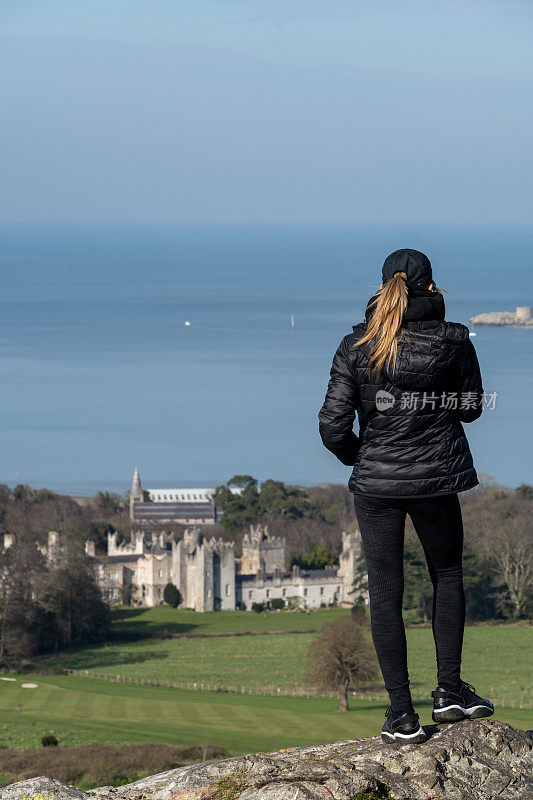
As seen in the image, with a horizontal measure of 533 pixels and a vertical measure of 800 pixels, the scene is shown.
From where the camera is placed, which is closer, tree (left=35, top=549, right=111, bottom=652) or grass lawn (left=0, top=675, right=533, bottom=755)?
grass lawn (left=0, top=675, right=533, bottom=755)

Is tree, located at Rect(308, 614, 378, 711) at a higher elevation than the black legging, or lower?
lower

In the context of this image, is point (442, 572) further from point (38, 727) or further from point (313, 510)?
point (313, 510)

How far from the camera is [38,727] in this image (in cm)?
2564

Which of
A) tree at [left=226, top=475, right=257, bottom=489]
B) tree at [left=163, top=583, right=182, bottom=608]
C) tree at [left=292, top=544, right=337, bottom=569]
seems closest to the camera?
tree at [left=163, top=583, right=182, bottom=608]

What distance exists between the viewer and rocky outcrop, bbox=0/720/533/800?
470 cm

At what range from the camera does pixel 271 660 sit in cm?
4016

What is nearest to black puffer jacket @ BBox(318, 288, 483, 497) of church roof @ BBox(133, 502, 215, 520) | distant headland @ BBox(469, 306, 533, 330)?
church roof @ BBox(133, 502, 215, 520)

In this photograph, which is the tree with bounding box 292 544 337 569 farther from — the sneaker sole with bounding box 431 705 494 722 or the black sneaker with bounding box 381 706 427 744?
the black sneaker with bounding box 381 706 427 744

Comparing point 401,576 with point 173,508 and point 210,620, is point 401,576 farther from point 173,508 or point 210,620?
point 173,508

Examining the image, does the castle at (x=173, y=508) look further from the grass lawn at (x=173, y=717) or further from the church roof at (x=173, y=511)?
the grass lawn at (x=173, y=717)

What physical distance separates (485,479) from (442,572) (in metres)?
70.3

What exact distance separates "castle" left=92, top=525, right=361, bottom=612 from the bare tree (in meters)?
8.00

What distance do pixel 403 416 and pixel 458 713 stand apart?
4.69 feet

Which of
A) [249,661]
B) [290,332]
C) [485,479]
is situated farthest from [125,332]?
[249,661]
